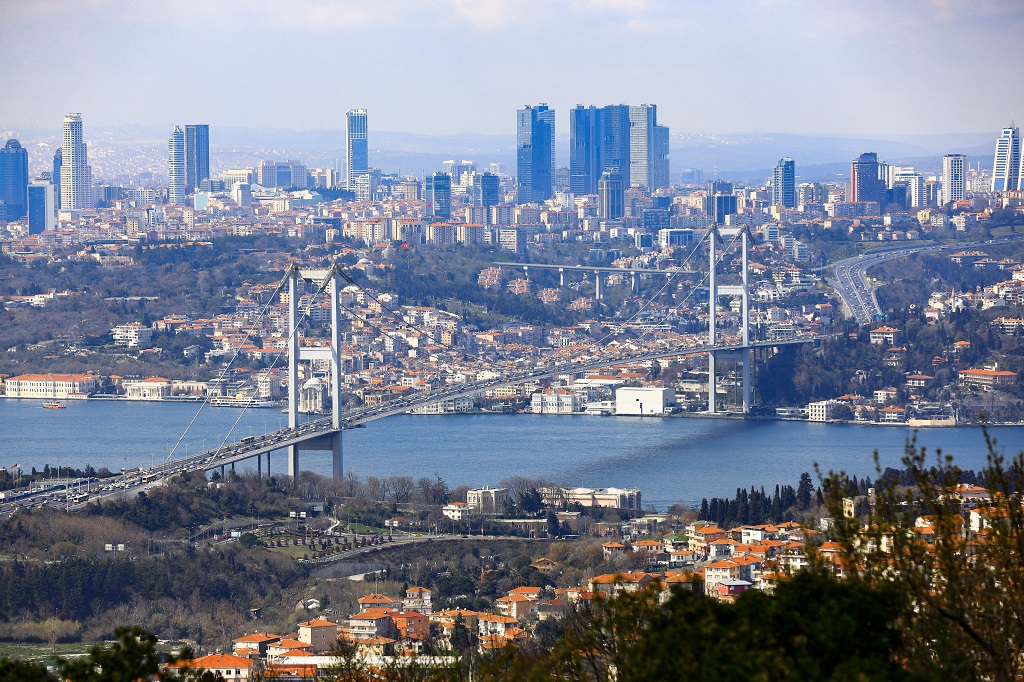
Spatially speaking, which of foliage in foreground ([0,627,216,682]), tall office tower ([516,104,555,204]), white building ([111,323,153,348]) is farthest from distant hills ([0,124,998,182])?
foliage in foreground ([0,627,216,682])

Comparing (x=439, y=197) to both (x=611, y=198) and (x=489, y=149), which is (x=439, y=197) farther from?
(x=489, y=149)

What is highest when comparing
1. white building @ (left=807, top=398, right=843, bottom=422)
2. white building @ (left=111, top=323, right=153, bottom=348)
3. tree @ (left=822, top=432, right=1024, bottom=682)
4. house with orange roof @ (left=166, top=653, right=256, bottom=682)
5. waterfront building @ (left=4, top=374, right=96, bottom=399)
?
white building @ (left=111, top=323, right=153, bottom=348)

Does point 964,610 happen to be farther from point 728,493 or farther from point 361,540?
point 728,493

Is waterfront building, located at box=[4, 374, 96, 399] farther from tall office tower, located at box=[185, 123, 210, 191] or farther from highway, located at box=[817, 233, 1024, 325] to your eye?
tall office tower, located at box=[185, 123, 210, 191]

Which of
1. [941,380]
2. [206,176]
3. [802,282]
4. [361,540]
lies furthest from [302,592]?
[206,176]

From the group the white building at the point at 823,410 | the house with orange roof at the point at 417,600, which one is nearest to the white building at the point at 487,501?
the house with orange roof at the point at 417,600

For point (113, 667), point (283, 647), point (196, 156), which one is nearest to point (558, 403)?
point (283, 647)

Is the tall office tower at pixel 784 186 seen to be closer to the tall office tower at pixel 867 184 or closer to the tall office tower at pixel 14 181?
the tall office tower at pixel 867 184

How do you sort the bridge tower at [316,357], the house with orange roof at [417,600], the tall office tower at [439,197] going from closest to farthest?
the house with orange roof at [417,600], the bridge tower at [316,357], the tall office tower at [439,197]
